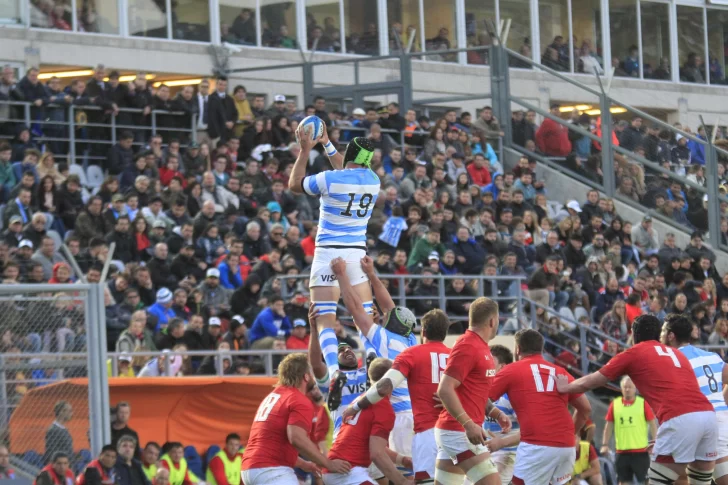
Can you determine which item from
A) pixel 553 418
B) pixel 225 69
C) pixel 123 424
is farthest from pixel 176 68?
pixel 553 418

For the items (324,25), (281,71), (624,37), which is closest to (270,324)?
(281,71)

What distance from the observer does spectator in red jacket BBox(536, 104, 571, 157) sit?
30.8 m

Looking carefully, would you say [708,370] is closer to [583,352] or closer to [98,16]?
[583,352]

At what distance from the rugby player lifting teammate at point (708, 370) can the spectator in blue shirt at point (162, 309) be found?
7.66 m

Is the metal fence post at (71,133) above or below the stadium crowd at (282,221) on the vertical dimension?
above

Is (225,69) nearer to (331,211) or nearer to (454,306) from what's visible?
(454,306)

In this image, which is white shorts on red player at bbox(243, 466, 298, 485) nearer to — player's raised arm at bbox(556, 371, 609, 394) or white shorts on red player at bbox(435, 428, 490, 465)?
white shorts on red player at bbox(435, 428, 490, 465)

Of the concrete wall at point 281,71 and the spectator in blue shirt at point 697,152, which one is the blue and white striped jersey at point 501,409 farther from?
the spectator in blue shirt at point 697,152

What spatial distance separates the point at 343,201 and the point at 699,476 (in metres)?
4.25

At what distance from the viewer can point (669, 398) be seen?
13.0 m

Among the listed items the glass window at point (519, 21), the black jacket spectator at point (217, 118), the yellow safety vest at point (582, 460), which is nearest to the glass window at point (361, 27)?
the glass window at point (519, 21)

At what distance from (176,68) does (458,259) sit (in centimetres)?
897

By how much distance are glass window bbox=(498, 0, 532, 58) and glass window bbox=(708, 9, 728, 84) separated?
626cm

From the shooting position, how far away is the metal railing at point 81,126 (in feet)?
78.5
